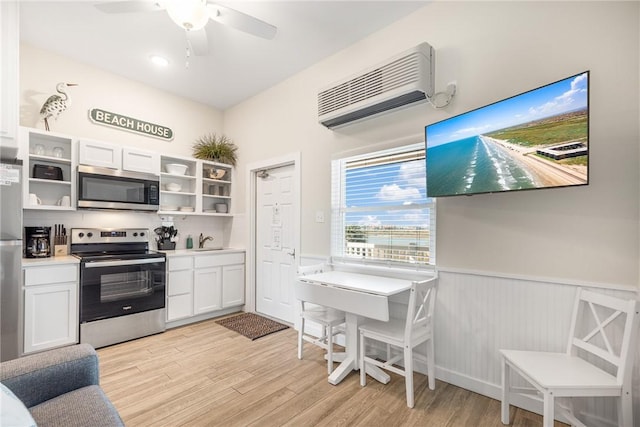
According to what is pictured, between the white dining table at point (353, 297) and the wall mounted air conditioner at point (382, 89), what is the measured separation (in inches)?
59.4

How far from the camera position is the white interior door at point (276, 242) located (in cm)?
369

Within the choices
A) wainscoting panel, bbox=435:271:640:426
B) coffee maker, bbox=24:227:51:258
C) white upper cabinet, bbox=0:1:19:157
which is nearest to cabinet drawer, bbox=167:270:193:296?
coffee maker, bbox=24:227:51:258

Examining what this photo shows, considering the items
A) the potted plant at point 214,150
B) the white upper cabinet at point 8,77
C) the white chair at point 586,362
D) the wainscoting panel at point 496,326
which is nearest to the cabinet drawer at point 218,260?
the potted plant at point 214,150

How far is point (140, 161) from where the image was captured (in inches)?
138

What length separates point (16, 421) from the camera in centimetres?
81

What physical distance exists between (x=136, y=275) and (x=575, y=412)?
3878mm

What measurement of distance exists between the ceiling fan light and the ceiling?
52cm

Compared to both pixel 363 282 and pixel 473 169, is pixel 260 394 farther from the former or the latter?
pixel 473 169

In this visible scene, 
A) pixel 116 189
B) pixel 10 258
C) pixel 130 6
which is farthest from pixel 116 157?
pixel 130 6

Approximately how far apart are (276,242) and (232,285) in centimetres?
87

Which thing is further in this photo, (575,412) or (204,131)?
(204,131)

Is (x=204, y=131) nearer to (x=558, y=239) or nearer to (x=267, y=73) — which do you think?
(x=267, y=73)

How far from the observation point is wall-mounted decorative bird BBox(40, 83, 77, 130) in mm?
3018

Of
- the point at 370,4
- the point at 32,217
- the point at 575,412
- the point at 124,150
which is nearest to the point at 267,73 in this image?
the point at 370,4
